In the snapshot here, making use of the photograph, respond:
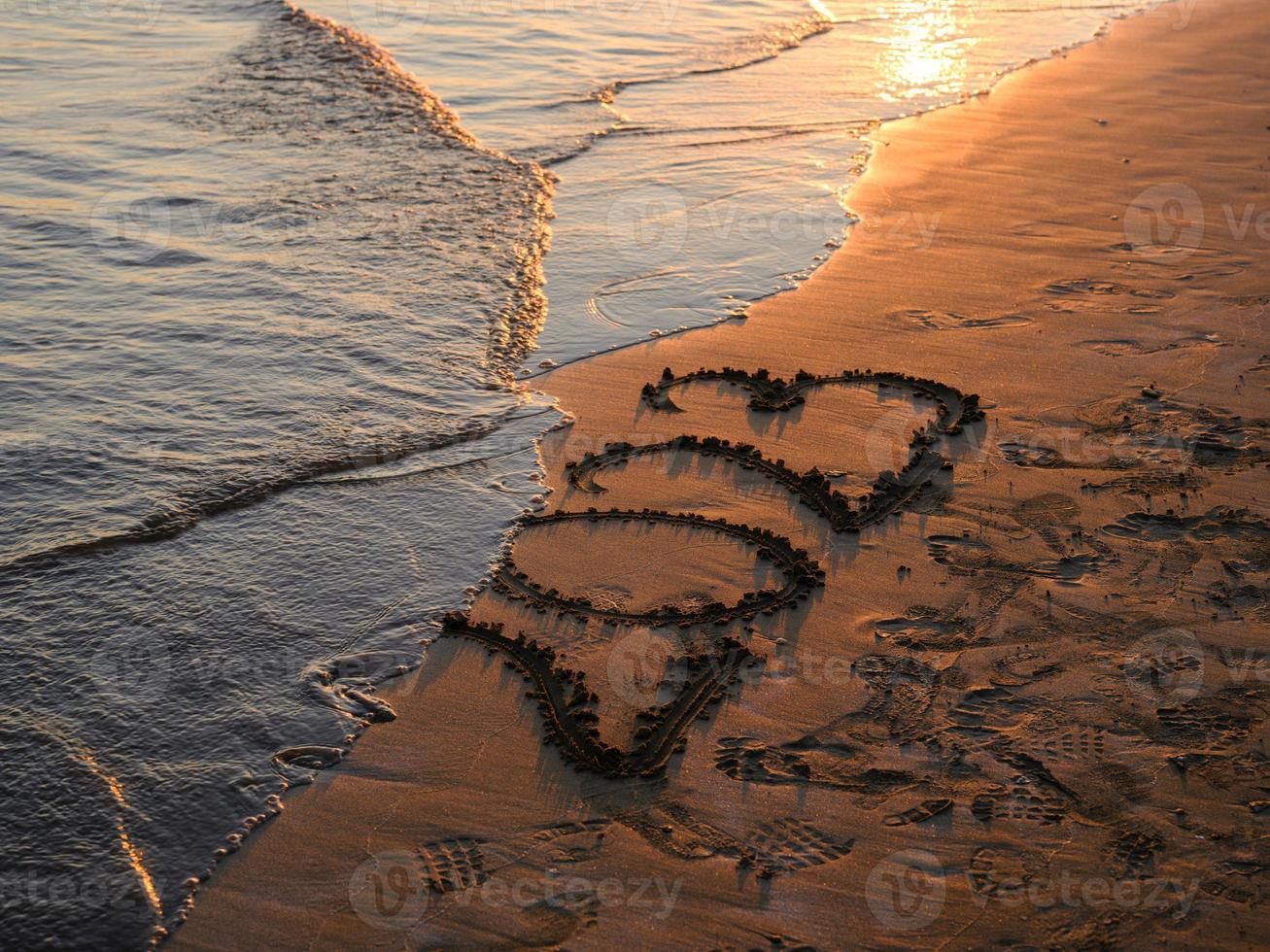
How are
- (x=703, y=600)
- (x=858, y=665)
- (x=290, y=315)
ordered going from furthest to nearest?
(x=290, y=315) → (x=703, y=600) → (x=858, y=665)

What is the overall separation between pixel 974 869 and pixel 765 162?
7.98 metres

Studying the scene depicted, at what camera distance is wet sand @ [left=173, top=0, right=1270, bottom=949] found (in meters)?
3.50

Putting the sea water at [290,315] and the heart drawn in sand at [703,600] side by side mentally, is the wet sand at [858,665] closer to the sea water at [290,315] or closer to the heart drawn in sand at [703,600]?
the heart drawn in sand at [703,600]

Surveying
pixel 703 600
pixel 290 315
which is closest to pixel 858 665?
pixel 703 600

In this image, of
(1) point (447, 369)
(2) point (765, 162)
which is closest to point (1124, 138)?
(2) point (765, 162)

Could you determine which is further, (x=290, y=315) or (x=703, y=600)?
(x=290, y=315)

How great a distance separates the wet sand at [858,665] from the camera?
3.50 m

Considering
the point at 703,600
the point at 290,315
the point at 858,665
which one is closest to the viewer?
the point at 858,665

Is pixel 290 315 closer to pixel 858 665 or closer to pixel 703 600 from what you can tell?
pixel 703 600

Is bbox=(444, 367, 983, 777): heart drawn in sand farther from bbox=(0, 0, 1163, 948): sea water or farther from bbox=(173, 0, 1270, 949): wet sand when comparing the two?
bbox=(0, 0, 1163, 948): sea water

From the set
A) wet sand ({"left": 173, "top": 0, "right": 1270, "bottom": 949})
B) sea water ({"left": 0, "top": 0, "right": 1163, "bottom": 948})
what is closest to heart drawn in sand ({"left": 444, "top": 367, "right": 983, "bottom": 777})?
wet sand ({"left": 173, "top": 0, "right": 1270, "bottom": 949})

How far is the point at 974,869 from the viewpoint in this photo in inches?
141

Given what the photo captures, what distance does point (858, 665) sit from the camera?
4422mm

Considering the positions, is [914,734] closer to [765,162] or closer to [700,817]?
[700,817]
